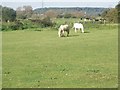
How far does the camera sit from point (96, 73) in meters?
12.0

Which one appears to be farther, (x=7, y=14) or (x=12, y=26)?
(x=7, y=14)

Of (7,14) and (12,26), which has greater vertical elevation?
(7,14)

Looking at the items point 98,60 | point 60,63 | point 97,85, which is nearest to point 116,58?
point 98,60

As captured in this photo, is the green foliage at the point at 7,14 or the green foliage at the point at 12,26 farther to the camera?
the green foliage at the point at 7,14

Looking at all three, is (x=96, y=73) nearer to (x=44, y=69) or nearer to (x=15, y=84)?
(x=44, y=69)

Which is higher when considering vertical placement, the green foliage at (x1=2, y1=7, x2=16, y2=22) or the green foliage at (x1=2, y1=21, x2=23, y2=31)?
→ the green foliage at (x1=2, y1=7, x2=16, y2=22)

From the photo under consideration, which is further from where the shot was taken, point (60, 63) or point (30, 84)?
point (60, 63)

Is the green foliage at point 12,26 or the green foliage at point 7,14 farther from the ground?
the green foliage at point 7,14

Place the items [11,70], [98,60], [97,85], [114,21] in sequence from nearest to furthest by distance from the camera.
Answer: [97,85]
[11,70]
[98,60]
[114,21]

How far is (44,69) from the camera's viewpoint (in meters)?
13.0

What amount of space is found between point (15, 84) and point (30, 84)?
42 centimetres

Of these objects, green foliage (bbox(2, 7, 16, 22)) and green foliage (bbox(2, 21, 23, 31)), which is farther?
green foliage (bbox(2, 7, 16, 22))

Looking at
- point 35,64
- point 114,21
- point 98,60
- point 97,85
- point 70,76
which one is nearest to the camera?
point 97,85

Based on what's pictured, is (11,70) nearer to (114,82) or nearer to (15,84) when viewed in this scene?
(15,84)
